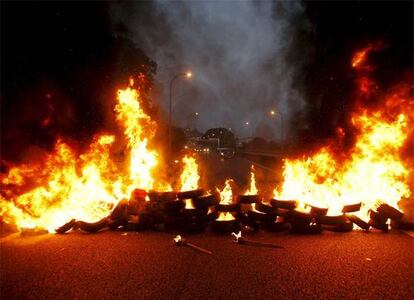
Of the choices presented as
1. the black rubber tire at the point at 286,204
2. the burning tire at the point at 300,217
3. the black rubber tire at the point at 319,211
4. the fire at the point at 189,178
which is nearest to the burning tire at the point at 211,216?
the black rubber tire at the point at 286,204

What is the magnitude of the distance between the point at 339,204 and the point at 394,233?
1.73m

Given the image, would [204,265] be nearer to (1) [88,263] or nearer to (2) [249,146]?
(1) [88,263]

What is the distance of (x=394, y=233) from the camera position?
30.0ft

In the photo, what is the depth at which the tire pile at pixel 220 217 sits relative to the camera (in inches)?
368

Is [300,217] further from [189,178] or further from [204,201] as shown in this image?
[189,178]

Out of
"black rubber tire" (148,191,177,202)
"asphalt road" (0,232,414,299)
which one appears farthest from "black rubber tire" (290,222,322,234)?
"black rubber tire" (148,191,177,202)

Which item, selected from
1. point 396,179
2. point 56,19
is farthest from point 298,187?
point 56,19

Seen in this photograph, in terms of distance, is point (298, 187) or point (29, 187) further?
point (298, 187)

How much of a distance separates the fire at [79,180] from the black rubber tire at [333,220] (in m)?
5.15

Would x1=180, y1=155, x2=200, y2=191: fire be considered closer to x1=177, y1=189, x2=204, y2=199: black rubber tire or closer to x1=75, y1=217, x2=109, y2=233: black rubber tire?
x1=177, y1=189, x2=204, y2=199: black rubber tire

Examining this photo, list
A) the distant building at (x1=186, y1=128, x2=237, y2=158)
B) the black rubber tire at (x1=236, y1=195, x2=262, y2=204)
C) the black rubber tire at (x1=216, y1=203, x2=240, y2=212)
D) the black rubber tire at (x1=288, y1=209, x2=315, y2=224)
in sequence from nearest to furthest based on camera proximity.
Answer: the black rubber tire at (x1=288, y1=209, x2=315, y2=224)
the black rubber tire at (x1=216, y1=203, x2=240, y2=212)
the black rubber tire at (x1=236, y1=195, x2=262, y2=204)
the distant building at (x1=186, y1=128, x2=237, y2=158)

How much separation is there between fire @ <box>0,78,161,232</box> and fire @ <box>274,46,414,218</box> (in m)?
5.15

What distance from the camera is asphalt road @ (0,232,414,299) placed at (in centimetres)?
559

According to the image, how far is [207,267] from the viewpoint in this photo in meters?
6.64
